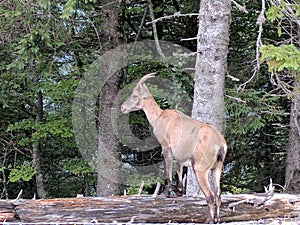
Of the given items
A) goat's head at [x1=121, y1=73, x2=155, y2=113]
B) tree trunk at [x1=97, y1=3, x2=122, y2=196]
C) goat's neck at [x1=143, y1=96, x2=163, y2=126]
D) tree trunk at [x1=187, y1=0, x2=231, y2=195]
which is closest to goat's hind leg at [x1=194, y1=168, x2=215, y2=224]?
goat's neck at [x1=143, y1=96, x2=163, y2=126]

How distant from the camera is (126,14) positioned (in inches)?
388

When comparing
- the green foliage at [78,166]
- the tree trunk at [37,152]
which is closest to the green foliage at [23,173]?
the tree trunk at [37,152]

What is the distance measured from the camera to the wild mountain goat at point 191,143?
4.09 metres

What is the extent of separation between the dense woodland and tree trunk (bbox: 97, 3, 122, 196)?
0.02 m

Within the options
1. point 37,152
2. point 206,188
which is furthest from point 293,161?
point 37,152

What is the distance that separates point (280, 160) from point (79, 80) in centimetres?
577

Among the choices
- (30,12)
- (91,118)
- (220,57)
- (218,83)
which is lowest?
(91,118)

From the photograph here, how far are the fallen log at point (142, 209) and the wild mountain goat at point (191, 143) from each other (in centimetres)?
32

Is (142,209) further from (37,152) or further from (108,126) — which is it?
(37,152)

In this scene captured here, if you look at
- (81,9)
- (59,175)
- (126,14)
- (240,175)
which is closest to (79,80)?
(81,9)

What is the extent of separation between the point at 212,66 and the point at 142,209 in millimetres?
2591

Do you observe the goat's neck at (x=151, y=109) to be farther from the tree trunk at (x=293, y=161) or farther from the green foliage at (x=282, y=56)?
the tree trunk at (x=293, y=161)

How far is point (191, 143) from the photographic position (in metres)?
4.24

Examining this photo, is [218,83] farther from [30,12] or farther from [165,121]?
[30,12]
